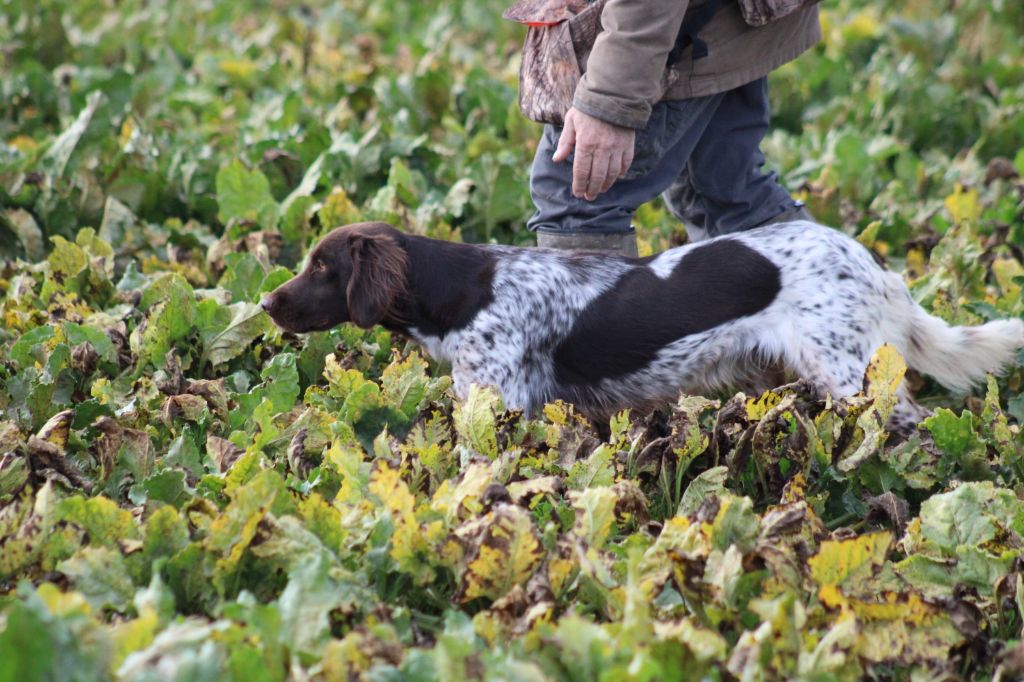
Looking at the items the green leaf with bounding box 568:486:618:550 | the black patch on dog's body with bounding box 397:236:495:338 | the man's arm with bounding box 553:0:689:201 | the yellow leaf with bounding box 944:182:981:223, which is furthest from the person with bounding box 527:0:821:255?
the yellow leaf with bounding box 944:182:981:223

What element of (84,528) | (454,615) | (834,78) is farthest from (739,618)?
(834,78)

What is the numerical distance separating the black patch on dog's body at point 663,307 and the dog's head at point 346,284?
1.93 feet

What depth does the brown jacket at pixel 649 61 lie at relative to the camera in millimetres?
3738

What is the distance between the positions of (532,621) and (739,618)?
1.50 ft

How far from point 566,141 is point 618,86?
280 mm

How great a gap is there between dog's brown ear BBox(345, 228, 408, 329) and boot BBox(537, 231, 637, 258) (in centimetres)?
58

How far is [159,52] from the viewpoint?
895cm

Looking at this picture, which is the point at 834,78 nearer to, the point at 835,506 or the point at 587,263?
the point at 587,263

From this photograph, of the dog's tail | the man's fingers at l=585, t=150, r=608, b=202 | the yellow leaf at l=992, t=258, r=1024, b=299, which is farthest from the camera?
the yellow leaf at l=992, t=258, r=1024, b=299

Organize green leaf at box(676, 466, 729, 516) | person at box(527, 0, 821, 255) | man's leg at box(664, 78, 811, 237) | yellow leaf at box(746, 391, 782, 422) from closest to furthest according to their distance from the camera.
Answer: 1. green leaf at box(676, 466, 729, 516)
2. yellow leaf at box(746, 391, 782, 422)
3. person at box(527, 0, 821, 255)
4. man's leg at box(664, 78, 811, 237)

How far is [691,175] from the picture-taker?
15.2 feet

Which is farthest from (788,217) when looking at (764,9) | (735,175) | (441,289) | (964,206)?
(964,206)

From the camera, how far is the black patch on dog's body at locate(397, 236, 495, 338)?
13.6 ft

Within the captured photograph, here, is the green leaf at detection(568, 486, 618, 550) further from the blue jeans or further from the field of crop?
the blue jeans
